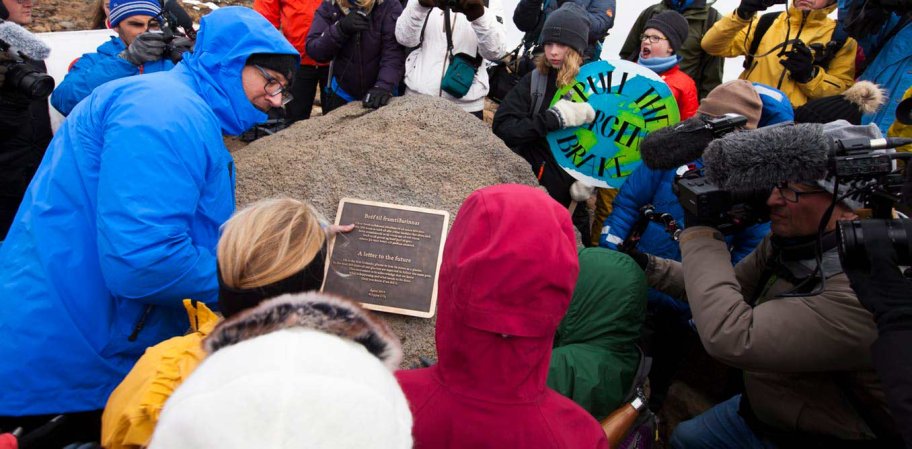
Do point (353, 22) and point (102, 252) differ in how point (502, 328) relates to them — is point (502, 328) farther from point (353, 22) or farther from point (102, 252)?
point (353, 22)

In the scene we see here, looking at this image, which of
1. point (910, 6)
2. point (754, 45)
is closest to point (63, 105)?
point (754, 45)

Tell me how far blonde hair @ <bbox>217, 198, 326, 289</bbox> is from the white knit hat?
1.67 ft

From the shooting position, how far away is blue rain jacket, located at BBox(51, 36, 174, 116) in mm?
3611

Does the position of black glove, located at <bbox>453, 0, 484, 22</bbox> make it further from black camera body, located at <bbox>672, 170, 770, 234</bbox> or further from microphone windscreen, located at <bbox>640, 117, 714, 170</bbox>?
black camera body, located at <bbox>672, 170, 770, 234</bbox>

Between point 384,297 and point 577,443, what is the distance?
1691 millimetres

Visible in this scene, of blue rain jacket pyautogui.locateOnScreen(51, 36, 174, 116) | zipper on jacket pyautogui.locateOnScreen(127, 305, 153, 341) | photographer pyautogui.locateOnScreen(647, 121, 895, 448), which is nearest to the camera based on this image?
photographer pyautogui.locateOnScreen(647, 121, 895, 448)

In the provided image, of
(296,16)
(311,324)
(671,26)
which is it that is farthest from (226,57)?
(671,26)

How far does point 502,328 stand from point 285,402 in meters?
0.72

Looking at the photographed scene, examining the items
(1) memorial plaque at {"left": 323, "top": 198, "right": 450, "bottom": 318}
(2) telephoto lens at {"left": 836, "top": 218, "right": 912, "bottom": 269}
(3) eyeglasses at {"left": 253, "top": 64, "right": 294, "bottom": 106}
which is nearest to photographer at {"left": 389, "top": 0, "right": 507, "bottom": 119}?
(1) memorial plaque at {"left": 323, "top": 198, "right": 450, "bottom": 318}

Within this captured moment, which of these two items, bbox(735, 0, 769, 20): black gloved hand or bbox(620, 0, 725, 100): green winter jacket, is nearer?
bbox(735, 0, 769, 20): black gloved hand

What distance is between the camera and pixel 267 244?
171 cm

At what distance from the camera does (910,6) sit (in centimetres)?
374

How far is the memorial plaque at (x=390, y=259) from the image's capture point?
3146mm

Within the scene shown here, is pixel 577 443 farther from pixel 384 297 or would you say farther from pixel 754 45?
pixel 754 45
